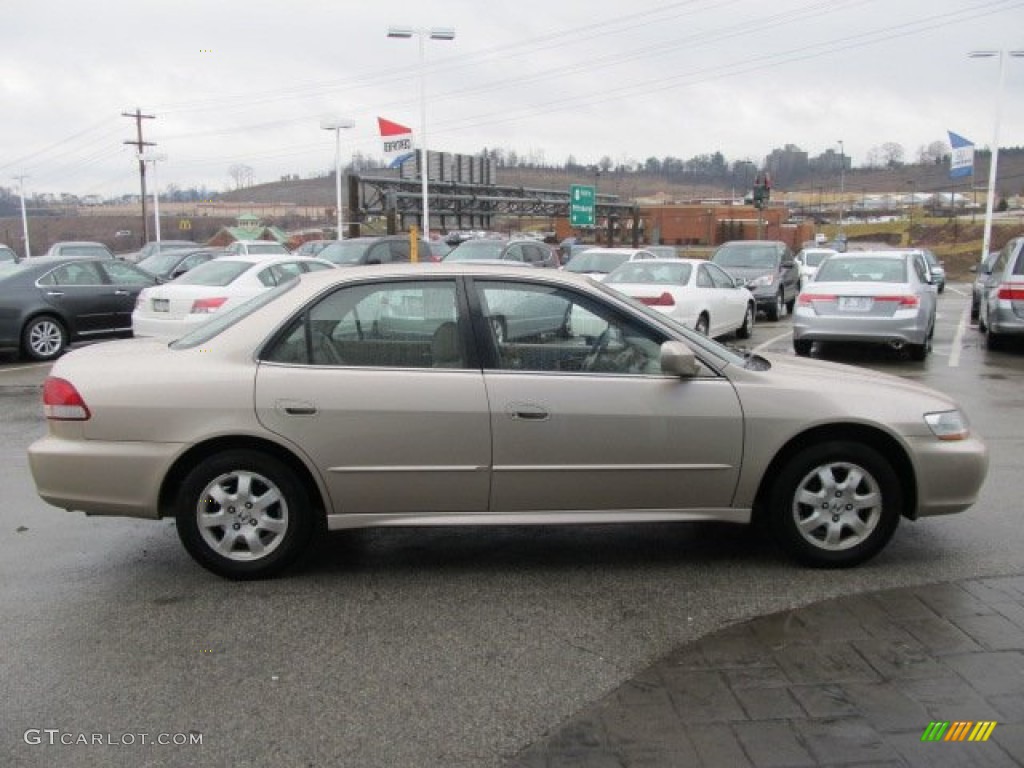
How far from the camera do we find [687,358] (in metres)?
4.52

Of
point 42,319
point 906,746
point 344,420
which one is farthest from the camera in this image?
point 42,319

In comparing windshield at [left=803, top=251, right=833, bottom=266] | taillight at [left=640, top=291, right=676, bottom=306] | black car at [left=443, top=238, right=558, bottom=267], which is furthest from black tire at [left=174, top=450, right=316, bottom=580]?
windshield at [left=803, top=251, right=833, bottom=266]

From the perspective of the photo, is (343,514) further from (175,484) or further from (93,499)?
(93,499)

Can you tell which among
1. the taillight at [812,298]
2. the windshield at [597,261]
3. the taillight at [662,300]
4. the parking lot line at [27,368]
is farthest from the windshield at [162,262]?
the taillight at [812,298]

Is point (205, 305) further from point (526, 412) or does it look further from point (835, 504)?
point (835, 504)

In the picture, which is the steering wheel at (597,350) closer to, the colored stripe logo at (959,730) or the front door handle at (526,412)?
the front door handle at (526,412)

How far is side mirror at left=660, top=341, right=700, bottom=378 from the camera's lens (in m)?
4.52

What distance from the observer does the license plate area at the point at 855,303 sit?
491 inches

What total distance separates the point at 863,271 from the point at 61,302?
1200 centimetres

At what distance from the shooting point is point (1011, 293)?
Result: 1343cm

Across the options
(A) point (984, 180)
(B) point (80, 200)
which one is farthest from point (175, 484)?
(A) point (984, 180)

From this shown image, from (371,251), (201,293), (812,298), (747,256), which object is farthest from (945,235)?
(201,293)

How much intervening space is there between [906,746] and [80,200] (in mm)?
129576

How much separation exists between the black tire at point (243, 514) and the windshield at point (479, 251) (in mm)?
15562
